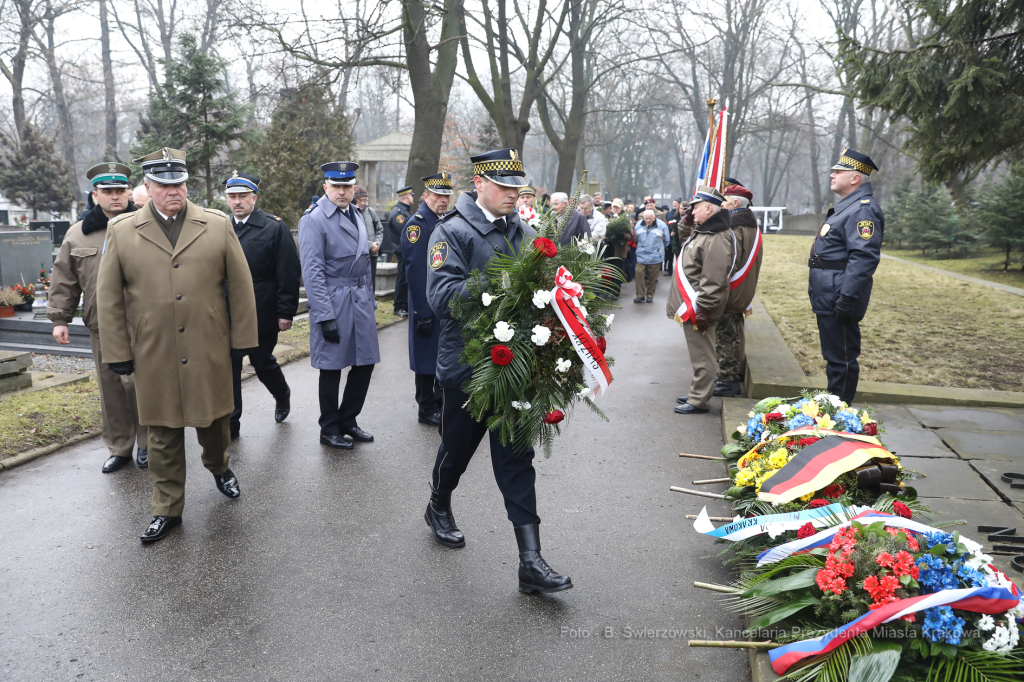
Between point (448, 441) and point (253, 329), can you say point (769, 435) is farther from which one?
point (253, 329)

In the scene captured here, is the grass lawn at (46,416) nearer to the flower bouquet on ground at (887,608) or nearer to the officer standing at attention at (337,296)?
the officer standing at attention at (337,296)

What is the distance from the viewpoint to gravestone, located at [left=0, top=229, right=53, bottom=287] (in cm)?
1305

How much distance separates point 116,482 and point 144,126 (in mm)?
21523

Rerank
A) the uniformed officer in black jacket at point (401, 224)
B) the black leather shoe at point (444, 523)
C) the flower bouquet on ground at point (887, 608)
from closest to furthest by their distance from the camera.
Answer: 1. the flower bouquet on ground at point (887, 608)
2. the black leather shoe at point (444, 523)
3. the uniformed officer in black jacket at point (401, 224)

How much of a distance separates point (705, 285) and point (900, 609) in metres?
4.50

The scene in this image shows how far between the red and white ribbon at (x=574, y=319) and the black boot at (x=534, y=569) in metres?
0.85

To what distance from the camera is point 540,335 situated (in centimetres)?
354

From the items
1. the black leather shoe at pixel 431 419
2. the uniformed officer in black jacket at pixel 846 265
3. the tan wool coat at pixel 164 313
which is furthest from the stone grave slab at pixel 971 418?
the tan wool coat at pixel 164 313

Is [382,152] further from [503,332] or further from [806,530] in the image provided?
[806,530]

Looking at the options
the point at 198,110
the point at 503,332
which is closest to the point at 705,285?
the point at 503,332

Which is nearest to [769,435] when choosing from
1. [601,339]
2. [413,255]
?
[601,339]

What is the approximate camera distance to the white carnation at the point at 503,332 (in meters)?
3.54

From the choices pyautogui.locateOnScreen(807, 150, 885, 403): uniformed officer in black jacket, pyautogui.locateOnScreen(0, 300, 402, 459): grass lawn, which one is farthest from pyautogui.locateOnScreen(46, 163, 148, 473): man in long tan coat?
pyautogui.locateOnScreen(807, 150, 885, 403): uniformed officer in black jacket

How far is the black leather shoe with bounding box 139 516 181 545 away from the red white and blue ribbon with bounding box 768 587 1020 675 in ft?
10.6
